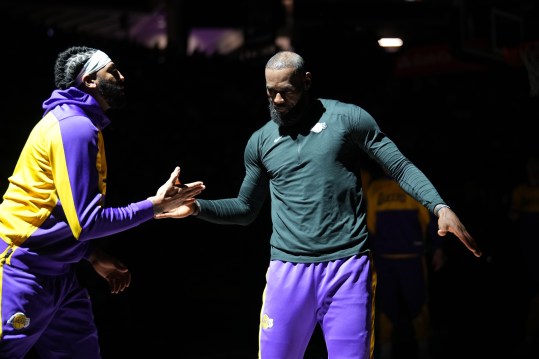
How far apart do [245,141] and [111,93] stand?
22.6 feet

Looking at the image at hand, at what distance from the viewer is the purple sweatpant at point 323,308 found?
141 inches

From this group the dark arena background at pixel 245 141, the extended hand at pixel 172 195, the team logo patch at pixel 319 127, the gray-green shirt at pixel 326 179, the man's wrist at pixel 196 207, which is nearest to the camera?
the extended hand at pixel 172 195

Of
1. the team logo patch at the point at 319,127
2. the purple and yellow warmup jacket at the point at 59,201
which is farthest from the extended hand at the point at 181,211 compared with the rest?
the team logo patch at the point at 319,127

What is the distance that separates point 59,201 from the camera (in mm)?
3330

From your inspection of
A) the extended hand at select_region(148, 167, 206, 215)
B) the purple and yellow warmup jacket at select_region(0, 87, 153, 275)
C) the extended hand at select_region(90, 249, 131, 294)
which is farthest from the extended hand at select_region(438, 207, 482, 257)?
the extended hand at select_region(90, 249, 131, 294)

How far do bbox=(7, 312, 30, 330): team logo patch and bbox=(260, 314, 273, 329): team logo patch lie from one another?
1.13 metres

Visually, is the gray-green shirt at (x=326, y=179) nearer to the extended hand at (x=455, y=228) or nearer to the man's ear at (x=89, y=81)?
the extended hand at (x=455, y=228)

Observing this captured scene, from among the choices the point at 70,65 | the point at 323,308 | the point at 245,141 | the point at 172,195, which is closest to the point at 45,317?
the point at 172,195

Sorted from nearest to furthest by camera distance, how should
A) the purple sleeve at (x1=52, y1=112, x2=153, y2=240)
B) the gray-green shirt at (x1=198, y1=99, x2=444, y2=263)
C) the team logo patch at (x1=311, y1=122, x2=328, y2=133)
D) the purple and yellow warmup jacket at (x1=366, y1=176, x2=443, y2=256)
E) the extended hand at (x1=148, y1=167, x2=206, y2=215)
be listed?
the purple sleeve at (x1=52, y1=112, x2=153, y2=240) < the extended hand at (x1=148, y1=167, x2=206, y2=215) < the gray-green shirt at (x1=198, y1=99, x2=444, y2=263) < the team logo patch at (x1=311, y1=122, x2=328, y2=133) < the purple and yellow warmup jacket at (x1=366, y1=176, x2=443, y2=256)

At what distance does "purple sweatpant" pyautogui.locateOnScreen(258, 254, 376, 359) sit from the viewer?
3.58m

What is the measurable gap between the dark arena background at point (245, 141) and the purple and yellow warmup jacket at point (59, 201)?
3085 mm

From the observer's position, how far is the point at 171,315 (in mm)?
8797

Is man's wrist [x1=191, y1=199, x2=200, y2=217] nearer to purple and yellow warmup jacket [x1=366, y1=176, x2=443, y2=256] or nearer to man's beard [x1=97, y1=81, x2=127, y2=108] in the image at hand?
man's beard [x1=97, y1=81, x2=127, y2=108]

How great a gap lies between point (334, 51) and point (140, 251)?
535 centimetres
